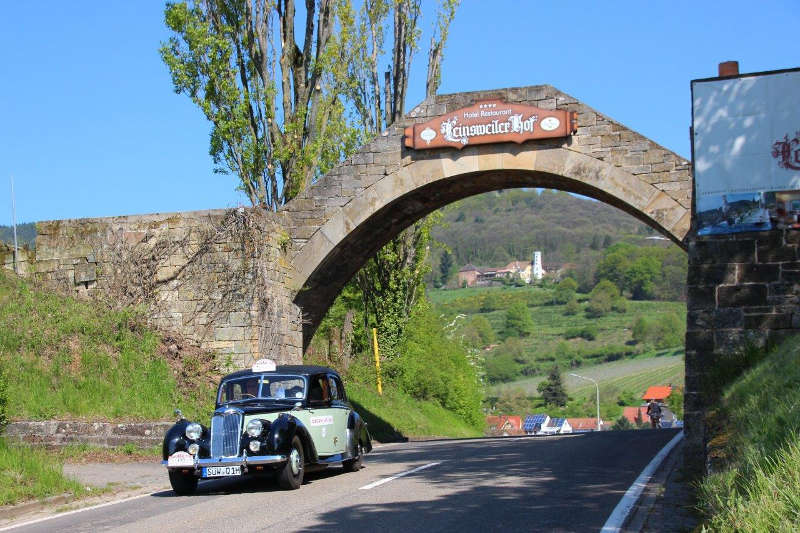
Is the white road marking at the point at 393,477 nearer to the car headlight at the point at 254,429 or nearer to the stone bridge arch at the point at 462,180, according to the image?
the car headlight at the point at 254,429

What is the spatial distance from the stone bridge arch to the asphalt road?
683 cm

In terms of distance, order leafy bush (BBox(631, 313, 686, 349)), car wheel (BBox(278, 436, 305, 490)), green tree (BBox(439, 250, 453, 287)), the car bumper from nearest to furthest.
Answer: the car bumper < car wheel (BBox(278, 436, 305, 490)) < leafy bush (BBox(631, 313, 686, 349)) < green tree (BBox(439, 250, 453, 287))

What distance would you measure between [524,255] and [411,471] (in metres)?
180

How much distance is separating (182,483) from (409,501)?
127 inches

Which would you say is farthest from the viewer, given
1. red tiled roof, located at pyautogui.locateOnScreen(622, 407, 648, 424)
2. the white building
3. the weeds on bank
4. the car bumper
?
the white building

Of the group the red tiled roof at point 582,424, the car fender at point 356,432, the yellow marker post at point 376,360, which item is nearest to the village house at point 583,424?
the red tiled roof at point 582,424

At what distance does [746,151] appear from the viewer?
17.2 m

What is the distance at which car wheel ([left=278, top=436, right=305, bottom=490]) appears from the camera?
11312mm

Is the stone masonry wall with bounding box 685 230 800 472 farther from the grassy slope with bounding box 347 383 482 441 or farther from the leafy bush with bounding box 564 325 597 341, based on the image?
the leafy bush with bounding box 564 325 597 341

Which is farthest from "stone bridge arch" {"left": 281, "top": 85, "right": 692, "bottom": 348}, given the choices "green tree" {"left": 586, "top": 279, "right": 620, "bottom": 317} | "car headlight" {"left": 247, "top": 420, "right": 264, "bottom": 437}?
"green tree" {"left": 586, "top": 279, "right": 620, "bottom": 317}

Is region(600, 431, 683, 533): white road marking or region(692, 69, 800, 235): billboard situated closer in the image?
region(600, 431, 683, 533): white road marking

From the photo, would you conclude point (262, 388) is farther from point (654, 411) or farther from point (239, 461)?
point (654, 411)

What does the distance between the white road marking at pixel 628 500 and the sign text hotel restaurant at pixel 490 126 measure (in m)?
8.12

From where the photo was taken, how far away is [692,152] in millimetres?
17844
